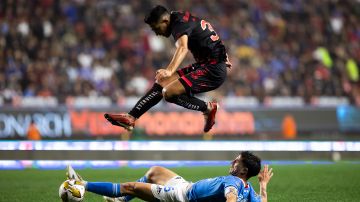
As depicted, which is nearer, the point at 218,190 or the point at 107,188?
the point at 218,190

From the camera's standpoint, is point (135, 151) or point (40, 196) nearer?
point (40, 196)

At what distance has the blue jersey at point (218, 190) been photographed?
24.8ft

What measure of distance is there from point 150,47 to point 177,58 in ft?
43.0

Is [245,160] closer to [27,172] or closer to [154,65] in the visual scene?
[27,172]

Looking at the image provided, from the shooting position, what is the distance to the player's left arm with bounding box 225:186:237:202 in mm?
7273

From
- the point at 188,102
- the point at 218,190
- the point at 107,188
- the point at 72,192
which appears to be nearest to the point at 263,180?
the point at 218,190

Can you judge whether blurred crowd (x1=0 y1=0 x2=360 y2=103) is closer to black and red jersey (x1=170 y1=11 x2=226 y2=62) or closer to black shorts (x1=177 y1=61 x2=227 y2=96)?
black shorts (x1=177 y1=61 x2=227 y2=96)

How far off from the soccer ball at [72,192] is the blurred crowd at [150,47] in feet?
38.3

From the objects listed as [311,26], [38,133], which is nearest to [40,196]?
[38,133]

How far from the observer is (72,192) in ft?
25.7

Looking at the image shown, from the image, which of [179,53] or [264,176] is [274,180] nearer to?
[179,53]

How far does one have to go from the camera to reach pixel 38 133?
18484 millimetres

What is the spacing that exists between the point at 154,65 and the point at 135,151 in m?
6.39

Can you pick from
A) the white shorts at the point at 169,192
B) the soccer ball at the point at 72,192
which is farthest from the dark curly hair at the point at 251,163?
the soccer ball at the point at 72,192
